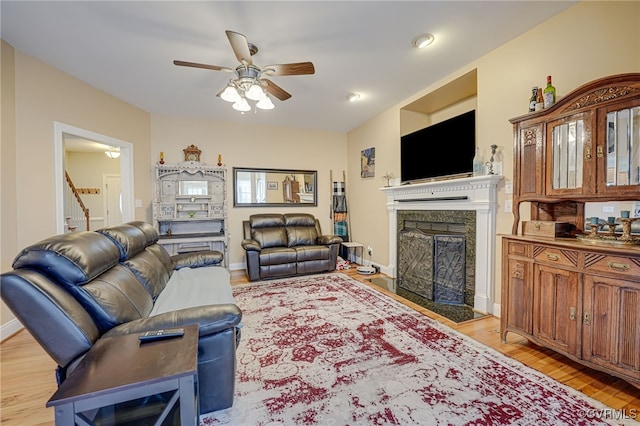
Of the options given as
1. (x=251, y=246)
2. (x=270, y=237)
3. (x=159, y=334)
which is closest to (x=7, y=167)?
(x=251, y=246)

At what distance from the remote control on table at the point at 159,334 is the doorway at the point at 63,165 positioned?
275cm

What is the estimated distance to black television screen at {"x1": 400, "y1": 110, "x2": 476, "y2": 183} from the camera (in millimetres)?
3006

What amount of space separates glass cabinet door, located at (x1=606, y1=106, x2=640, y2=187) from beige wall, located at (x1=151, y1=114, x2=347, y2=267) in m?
4.28

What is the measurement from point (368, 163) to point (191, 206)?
329 cm

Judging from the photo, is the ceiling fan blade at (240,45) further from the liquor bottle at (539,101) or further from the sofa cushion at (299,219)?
the sofa cushion at (299,219)

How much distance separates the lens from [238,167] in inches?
197

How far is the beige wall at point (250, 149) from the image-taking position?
15.3 ft

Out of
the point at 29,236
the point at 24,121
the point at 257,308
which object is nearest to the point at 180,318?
the point at 257,308

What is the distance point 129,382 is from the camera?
35.8 inches

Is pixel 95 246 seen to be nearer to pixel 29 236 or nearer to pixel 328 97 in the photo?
pixel 29 236

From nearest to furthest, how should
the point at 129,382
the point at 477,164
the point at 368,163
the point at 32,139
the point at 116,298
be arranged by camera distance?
the point at 129,382 < the point at 116,298 < the point at 32,139 < the point at 477,164 < the point at 368,163

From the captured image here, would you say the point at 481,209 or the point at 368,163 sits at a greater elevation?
the point at 368,163

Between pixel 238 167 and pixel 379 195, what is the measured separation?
2675 mm

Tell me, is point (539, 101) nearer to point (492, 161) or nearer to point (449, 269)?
point (492, 161)
